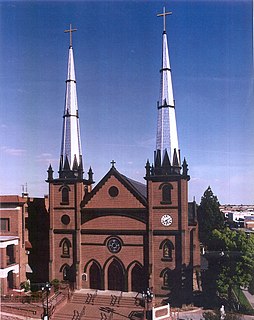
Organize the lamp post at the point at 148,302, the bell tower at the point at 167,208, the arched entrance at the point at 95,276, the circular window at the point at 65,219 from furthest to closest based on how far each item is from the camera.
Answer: the circular window at the point at 65,219
the arched entrance at the point at 95,276
the bell tower at the point at 167,208
the lamp post at the point at 148,302

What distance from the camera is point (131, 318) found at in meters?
7.38

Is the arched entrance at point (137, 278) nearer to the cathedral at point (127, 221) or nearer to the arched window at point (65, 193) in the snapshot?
the cathedral at point (127, 221)

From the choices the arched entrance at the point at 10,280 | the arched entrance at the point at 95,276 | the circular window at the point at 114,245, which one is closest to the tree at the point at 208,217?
the circular window at the point at 114,245

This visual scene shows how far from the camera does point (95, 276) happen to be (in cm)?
845

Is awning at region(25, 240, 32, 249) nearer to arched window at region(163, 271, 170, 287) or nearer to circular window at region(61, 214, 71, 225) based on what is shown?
circular window at region(61, 214, 71, 225)

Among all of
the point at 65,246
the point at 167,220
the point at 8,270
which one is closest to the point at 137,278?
the point at 167,220

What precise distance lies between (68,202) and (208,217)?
3.26m

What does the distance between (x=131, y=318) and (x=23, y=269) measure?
283 cm

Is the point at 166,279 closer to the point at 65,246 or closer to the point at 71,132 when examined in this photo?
the point at 65,246

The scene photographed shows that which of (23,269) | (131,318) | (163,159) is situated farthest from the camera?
(23,269)

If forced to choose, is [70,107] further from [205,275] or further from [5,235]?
[205,275]

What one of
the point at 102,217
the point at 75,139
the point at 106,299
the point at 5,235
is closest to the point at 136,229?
the point at 102,217

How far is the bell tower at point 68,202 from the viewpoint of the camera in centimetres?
841

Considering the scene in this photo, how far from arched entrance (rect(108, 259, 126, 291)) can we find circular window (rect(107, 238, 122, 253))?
270 mm
